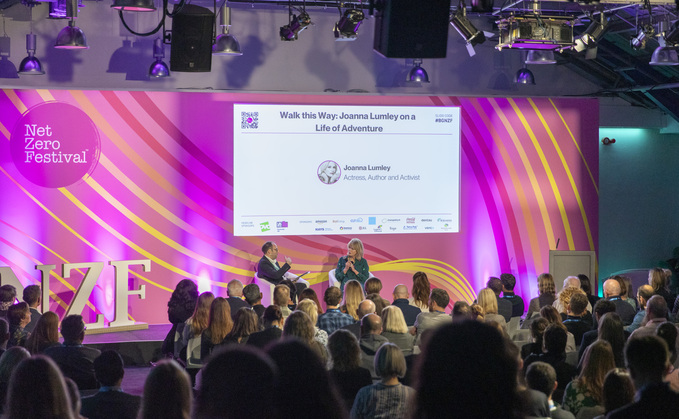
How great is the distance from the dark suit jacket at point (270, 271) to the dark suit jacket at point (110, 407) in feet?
18.2

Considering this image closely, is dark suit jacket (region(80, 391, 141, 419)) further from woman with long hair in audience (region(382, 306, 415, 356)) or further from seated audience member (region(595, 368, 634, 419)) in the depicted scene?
woman with long hair in audience (region(382, 306, 415, 356))

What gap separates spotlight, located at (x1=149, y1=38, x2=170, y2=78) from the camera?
9.09 meters

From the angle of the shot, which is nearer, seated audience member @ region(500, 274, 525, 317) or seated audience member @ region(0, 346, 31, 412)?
seated audience member @ region(0, 346, 31, 412)

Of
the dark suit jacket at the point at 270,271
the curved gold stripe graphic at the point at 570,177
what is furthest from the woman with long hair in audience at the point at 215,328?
the curved gold stripe graphic at the point at 570,177

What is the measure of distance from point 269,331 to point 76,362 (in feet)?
4.16

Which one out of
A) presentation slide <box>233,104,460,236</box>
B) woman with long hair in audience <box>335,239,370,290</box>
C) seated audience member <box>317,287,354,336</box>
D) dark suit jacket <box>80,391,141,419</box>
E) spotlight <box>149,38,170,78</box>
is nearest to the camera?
dark suit jacket <box>80,391,141,419</box>

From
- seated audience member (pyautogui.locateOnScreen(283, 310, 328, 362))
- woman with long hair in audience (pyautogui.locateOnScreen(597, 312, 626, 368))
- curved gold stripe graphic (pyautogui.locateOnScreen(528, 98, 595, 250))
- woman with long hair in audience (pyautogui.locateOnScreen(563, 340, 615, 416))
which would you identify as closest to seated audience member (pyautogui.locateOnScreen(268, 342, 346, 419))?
woman with long hair in audience (pyautogui.locateOnScreen(563, 340, 615, 416))

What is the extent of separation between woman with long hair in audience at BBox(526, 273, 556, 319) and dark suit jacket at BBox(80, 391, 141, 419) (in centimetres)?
450

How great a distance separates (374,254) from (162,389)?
818 centimetres

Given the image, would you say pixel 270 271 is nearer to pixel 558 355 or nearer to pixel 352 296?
pixel 352 296

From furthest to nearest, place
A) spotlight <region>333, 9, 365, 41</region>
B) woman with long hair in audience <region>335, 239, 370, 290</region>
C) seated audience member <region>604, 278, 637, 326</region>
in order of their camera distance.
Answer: woman with long hair in audience <region>335, 239, 370, 290</region> < spotlight <region>333, 9, 365, 41</region> < seated audience member <region>604, 278, 637, 326</region>

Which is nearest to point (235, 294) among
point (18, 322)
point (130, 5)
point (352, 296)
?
point (352, 296)

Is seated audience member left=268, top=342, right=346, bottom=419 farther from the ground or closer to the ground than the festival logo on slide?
closer to the ground

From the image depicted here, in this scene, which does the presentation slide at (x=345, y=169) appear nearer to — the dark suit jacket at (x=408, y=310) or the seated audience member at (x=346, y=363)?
→ the dark suit jacket at (x=408, y=310)
